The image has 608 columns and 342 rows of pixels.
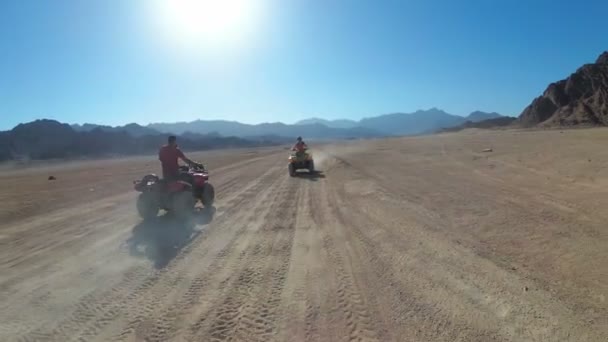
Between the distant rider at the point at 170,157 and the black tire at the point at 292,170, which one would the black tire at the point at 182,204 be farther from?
the black tire at the point at 292,170

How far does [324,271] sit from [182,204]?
4784mm

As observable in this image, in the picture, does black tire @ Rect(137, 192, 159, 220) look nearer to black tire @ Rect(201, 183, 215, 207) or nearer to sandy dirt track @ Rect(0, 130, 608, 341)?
sandy dirt track @ Rect(0, 130, 608, 341)

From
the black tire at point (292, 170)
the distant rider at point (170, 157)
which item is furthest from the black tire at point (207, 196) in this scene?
the black tire at point (292, 170)

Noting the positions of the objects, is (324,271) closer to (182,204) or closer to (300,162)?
(182,204)

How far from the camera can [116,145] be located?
8894 cm

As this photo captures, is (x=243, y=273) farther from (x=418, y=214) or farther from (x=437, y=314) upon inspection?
(x=418, y=214)

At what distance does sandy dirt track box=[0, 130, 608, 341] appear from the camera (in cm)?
385

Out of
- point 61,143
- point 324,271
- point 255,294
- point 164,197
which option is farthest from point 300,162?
point 61,143

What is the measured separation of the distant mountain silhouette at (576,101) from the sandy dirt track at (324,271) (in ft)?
266

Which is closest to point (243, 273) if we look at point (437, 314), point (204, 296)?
point (204, 296)

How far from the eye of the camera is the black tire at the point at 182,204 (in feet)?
29.2

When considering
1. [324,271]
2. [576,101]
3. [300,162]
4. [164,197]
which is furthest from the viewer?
[576,101]

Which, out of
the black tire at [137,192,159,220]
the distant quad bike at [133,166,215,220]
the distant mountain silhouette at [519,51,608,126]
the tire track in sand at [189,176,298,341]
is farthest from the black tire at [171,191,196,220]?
the distant mountain silhouette at [519,51,608,126]

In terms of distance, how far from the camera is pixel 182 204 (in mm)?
8945
